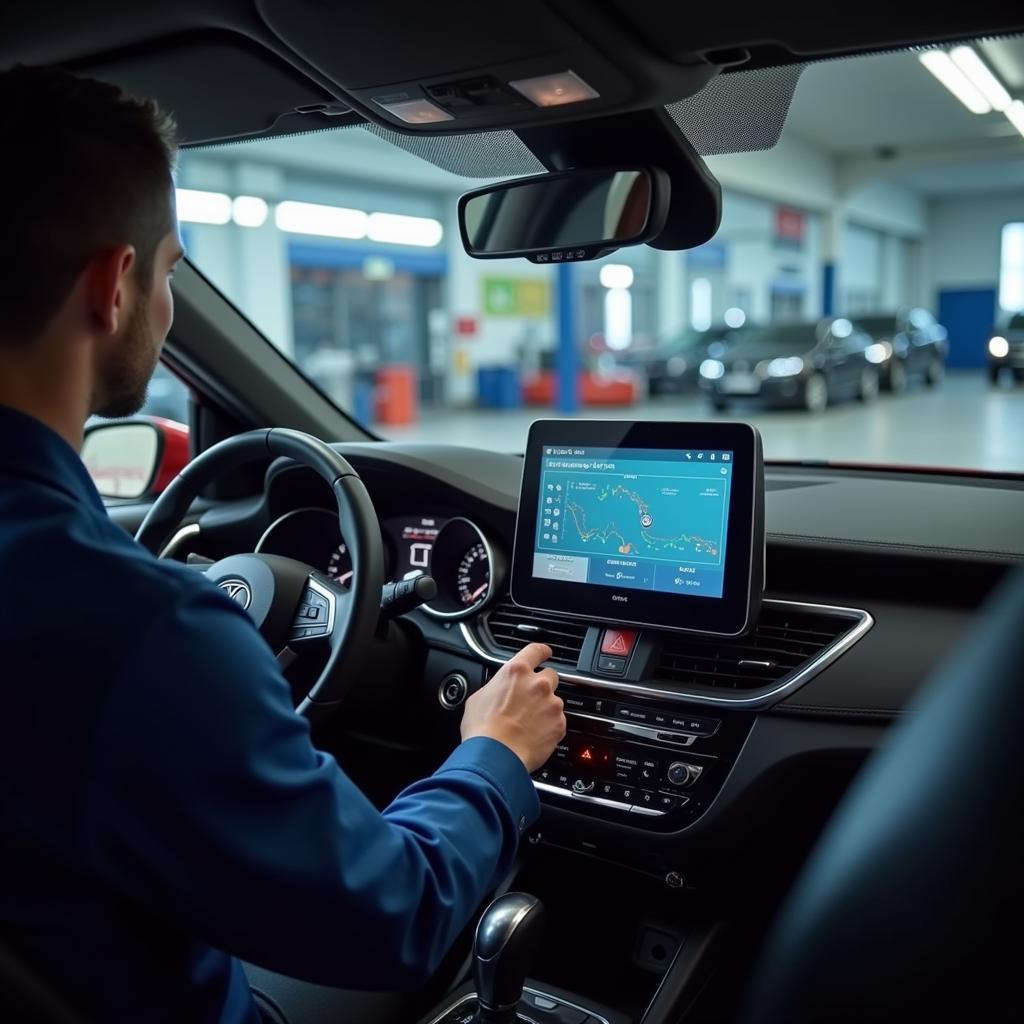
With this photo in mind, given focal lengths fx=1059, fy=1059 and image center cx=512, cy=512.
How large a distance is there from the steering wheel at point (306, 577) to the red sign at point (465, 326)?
17.0 metres

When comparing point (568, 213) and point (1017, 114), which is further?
point (1017, 114)

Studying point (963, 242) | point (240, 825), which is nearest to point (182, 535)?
point (240, 825)

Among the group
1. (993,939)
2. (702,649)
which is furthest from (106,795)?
(702,649)

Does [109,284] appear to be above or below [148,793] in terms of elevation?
above

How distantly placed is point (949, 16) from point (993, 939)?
1.28 metres

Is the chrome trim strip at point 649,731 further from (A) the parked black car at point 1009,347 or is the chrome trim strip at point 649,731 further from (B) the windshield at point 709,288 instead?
(A) the parked black car at point 1009,347

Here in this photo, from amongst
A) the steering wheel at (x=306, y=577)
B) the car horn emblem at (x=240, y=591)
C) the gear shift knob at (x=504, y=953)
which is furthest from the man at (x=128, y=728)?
the car horn emblem at (x=240, y=591)

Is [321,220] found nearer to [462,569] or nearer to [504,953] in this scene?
[462,569]

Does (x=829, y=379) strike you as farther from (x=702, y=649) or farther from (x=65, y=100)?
(x=65, y=100)

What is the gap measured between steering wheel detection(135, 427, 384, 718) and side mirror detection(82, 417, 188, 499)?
3.57 ft

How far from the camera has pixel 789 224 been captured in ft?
64.7

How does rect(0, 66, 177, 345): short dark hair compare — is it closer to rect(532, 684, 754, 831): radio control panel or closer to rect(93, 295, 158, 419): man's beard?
rect(93, 295, 158, 419): man's beard

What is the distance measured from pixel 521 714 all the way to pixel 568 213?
1044 millimetres

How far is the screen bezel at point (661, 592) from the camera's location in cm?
183
